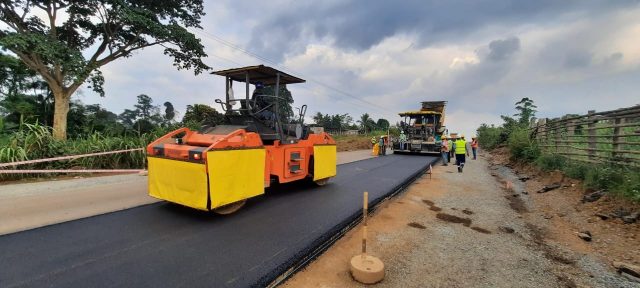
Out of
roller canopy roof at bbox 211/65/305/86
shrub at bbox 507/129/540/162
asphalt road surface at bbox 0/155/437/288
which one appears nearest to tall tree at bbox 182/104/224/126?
roller canopy roof at bbox 211/65/305/86

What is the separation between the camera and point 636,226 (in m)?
4.27

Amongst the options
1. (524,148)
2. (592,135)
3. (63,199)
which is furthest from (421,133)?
(63,199)

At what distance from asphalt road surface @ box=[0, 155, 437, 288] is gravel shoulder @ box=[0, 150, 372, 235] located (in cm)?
58

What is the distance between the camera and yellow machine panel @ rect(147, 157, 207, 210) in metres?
3.90

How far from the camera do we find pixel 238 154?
4.26m

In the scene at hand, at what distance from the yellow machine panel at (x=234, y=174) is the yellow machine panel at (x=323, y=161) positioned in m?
1.87

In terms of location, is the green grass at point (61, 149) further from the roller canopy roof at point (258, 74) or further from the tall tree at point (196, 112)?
the tall tree at point (196, 112)

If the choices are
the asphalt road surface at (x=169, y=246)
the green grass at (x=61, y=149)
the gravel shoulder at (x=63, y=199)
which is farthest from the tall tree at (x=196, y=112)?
the asphalt road surface at (x=169, y=246)

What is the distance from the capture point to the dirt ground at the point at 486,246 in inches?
122

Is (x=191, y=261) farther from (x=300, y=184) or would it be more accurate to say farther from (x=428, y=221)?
(x=300, y=184)

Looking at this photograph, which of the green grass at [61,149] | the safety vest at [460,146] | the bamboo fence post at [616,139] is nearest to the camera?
the bamboo fence post at [616,139]

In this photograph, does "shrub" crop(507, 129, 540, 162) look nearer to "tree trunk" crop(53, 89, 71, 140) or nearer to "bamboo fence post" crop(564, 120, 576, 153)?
"bamboo fence post" crop(564, 120, 576, 153)

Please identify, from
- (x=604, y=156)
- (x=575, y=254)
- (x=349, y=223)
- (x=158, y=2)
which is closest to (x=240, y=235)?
(x=349, y=223)

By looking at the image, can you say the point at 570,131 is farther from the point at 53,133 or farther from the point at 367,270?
the point at 53,133
